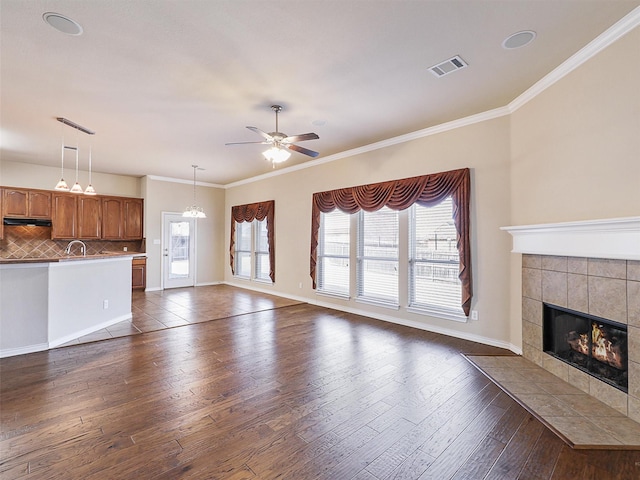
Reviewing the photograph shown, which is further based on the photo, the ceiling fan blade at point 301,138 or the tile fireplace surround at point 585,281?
the ceiling fan blade at point 301,138

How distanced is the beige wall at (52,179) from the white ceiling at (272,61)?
2572 millimetres

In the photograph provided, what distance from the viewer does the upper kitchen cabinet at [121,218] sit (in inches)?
306

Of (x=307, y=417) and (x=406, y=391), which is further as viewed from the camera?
(x=406, y=391)

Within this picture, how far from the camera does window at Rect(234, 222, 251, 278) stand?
8.88m

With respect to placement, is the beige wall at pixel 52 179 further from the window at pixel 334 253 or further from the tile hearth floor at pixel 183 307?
the window at pixel 334 253

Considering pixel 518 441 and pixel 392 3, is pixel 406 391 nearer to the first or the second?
pixel 518 441

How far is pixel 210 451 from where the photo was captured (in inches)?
80.5

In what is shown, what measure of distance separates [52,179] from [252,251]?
194 inches

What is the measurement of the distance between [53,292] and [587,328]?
19.6 feet

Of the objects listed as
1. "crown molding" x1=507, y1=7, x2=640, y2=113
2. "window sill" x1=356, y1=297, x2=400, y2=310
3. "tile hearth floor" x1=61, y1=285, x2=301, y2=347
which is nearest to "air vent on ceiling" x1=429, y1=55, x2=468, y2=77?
"crown molding" x1=507, y1=7, x2=640, y2=113

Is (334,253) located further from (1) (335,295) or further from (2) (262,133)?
(2) (262,133)

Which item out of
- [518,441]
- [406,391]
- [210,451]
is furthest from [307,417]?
[518,441]

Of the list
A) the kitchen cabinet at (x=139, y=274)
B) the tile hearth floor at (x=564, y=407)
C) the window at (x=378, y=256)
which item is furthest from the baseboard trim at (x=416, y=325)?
the kitchen cabinet at (x=139, y=274)

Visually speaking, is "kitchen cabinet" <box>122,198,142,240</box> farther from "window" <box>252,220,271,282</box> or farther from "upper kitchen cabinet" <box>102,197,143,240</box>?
"window" <box>252,220,271,282</box>
